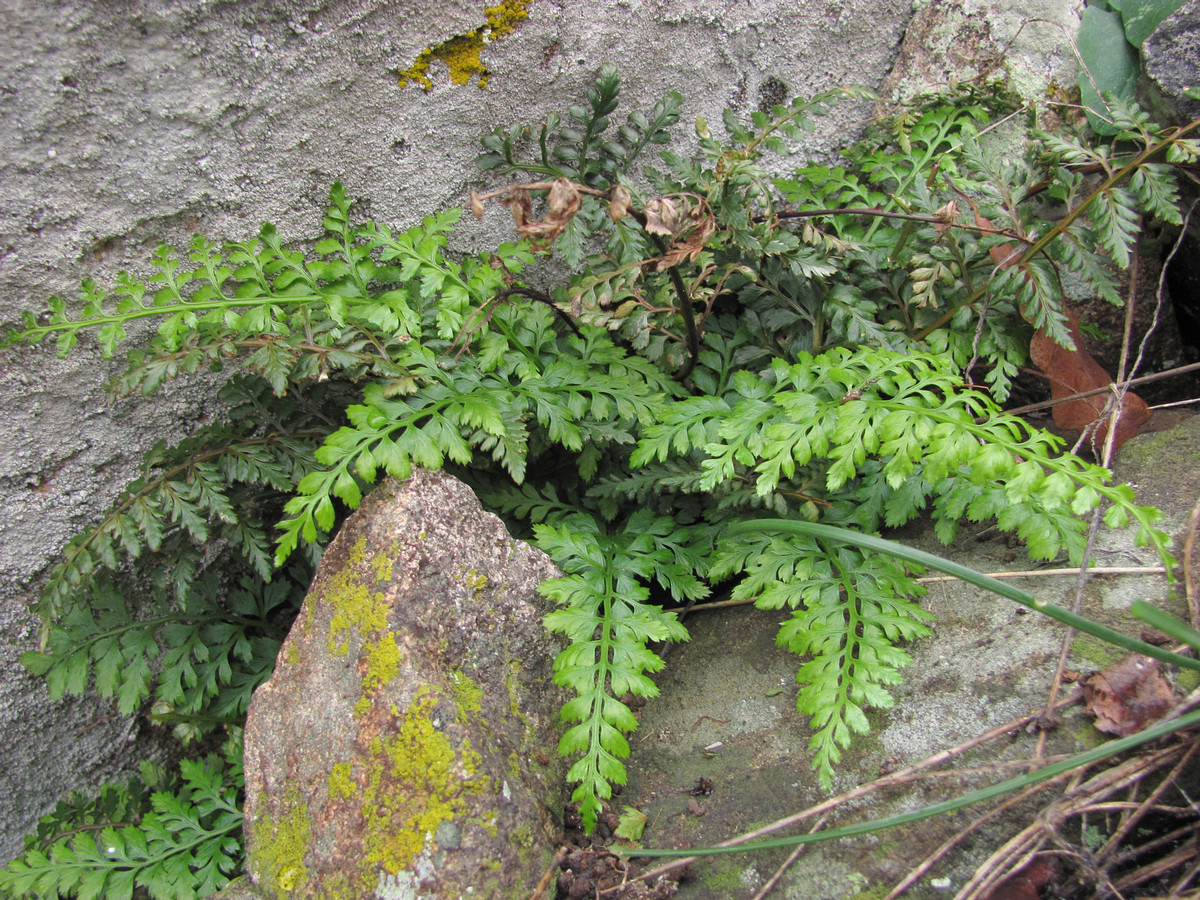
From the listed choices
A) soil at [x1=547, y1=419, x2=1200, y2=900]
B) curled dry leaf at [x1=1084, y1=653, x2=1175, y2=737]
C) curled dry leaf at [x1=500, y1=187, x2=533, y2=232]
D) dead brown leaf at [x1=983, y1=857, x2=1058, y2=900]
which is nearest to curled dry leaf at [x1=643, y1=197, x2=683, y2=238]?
curled dry leaf at [x1=500, y1=187, x2=533, y2=232]

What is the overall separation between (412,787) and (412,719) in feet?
0.55

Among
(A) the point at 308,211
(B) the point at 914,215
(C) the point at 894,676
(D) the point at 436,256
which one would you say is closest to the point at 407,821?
(C) the point at 894,676

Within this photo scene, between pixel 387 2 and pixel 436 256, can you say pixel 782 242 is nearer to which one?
pixel 436 256

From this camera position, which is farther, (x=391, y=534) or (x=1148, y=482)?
(x=1148, y=482)

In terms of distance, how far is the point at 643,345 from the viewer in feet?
8.45

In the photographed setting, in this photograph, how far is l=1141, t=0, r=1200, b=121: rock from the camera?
2.84 meters

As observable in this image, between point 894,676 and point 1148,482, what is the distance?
129 centimetres

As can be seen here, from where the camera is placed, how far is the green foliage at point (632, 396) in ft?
7.11

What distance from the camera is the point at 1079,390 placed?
2.76 meters

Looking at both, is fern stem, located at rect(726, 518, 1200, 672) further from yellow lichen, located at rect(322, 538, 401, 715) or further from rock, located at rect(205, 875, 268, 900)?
rock, located at rect(205, 875, 268, 900)

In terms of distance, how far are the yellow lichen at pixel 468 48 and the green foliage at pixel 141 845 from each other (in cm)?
242

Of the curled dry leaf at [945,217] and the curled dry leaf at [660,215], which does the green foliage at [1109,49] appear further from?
the curled dry leaf at [660,215]

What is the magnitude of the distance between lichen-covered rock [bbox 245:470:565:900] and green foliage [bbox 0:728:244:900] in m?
0.44

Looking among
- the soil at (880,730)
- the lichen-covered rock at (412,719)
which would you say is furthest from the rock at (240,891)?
the soil at (880,730)
